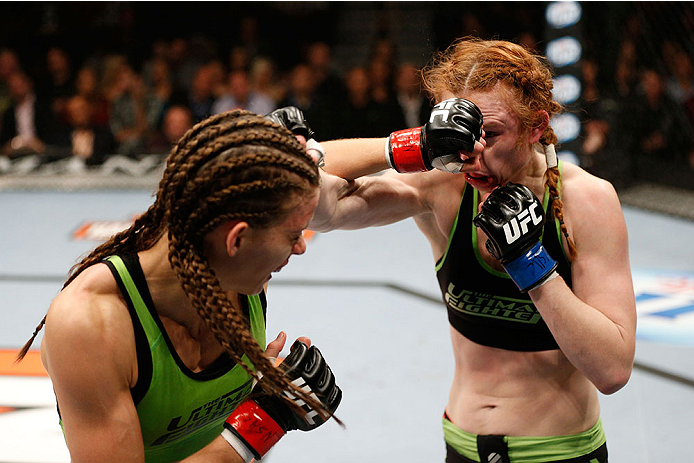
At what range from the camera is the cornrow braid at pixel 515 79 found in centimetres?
175

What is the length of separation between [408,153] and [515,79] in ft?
0.99

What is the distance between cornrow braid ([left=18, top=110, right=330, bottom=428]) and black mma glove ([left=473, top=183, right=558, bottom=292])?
0.45 m

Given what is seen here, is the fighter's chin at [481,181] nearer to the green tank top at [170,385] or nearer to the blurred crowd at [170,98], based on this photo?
the green tank top at [170,385]

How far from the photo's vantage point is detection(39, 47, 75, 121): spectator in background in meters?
7.93

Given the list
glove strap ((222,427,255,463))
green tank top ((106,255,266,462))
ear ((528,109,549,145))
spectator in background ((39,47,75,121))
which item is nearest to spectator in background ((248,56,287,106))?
spectator in background ((39,47,75,121))

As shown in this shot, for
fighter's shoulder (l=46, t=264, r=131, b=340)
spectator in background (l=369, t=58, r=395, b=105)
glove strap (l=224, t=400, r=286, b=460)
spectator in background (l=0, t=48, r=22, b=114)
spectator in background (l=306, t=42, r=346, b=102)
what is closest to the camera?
fighter's shoulder (l=46, t=264, r=131, b=340)

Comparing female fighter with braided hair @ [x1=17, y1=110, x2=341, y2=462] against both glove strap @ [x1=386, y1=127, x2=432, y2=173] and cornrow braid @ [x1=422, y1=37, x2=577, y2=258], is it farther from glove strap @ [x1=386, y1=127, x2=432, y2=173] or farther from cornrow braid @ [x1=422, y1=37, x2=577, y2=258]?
cornrow braid @ [x1=422, y1=37, x2=577, y2=258]

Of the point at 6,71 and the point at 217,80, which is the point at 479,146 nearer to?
the point at 217,80

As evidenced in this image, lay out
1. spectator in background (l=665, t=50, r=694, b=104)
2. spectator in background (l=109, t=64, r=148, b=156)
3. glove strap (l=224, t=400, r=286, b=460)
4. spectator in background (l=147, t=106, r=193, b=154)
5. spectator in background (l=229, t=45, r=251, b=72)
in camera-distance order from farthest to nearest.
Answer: spectator in background (l=229, t=45, r=251, b=72) < spectator in background (l=109, t=64, r=148, b=156) < spectator in background (l=147, t=106, r=193, b=154) < spectator in background (l=665, t=50, r=694, b=104) < glove strap (l=224, t=400, r=286, b=460)

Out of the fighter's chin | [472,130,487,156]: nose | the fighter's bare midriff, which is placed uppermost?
[472,130,487,156]: nose

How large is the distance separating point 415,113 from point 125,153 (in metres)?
2.84

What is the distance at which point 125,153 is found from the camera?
292 inches

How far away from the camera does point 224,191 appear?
134cm

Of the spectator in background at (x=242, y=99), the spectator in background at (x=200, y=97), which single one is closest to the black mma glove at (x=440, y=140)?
the spectator in background at (x=242, y=99)
